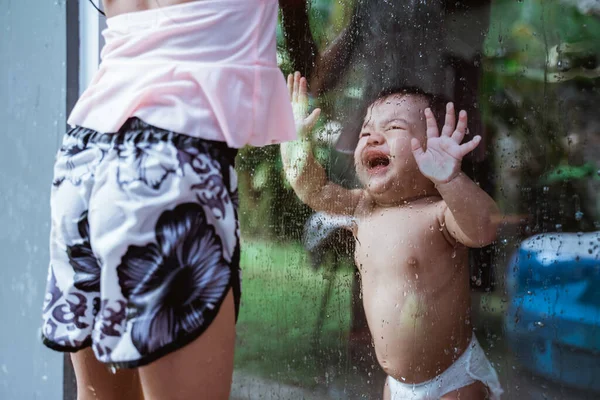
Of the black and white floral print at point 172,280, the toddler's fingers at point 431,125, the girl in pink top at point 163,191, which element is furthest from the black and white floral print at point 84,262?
the toddler's fingers at point 431,125

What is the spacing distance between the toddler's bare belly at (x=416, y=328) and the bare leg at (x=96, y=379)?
1.96 feet

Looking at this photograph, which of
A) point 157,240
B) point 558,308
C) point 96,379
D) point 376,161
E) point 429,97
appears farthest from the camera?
point 376,161

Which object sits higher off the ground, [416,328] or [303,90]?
[303,90]

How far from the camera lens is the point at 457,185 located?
1673 millimetres

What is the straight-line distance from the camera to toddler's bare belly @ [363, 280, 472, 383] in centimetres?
168

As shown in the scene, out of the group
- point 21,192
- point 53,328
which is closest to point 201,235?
point 53,328

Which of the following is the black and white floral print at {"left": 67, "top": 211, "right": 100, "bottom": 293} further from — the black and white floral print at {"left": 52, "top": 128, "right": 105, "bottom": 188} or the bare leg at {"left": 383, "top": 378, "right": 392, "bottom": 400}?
the bare leg at {"left": 383, "top": 378, "right": 392, "bottom": 400}

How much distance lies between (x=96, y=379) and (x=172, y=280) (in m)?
0.41

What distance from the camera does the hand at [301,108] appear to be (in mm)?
2020

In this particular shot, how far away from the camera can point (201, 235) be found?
4.57 ft

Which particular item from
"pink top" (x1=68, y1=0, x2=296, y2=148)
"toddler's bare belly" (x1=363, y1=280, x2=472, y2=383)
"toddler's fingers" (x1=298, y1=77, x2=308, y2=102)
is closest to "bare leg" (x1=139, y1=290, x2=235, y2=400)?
"pink top" (x1=68, y1=0, x2=296, y2=148)

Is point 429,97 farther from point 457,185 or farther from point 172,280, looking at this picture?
point 172,280

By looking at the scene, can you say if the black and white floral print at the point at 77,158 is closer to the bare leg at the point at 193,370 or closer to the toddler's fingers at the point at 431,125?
the bare leg at the point at 193,370

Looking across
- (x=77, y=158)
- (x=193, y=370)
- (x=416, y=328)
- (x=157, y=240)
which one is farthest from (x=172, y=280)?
(x=416, y=328)
